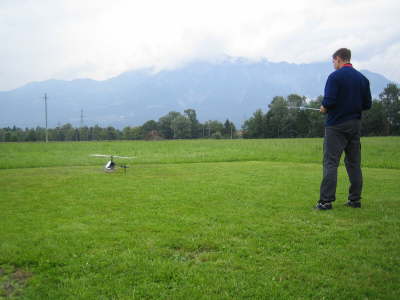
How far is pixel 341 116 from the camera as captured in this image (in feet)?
21.3

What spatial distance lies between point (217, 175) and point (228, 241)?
6.64 meters

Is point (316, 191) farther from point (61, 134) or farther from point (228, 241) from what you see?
point (61, 134)

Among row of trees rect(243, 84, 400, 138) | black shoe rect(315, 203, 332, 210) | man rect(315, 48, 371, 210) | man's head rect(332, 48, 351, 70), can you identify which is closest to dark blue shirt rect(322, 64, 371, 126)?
man rect(315, 48, 371, 210)

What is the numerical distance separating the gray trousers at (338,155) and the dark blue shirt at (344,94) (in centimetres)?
17

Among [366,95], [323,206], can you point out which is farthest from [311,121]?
[323,206]

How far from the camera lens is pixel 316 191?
8172 mm

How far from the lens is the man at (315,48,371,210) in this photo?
6.35m

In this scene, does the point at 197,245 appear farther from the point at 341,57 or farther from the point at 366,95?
the point at 341,57

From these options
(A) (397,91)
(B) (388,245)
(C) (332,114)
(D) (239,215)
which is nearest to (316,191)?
(C) (332,114)

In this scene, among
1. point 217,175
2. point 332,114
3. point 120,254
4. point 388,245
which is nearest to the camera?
point 120,254

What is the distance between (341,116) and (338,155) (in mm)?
777

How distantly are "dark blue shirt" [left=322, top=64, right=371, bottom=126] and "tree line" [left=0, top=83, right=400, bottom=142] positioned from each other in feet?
178

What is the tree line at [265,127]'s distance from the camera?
8619 cm

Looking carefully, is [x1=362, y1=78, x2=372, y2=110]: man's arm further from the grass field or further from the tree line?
the tree line
